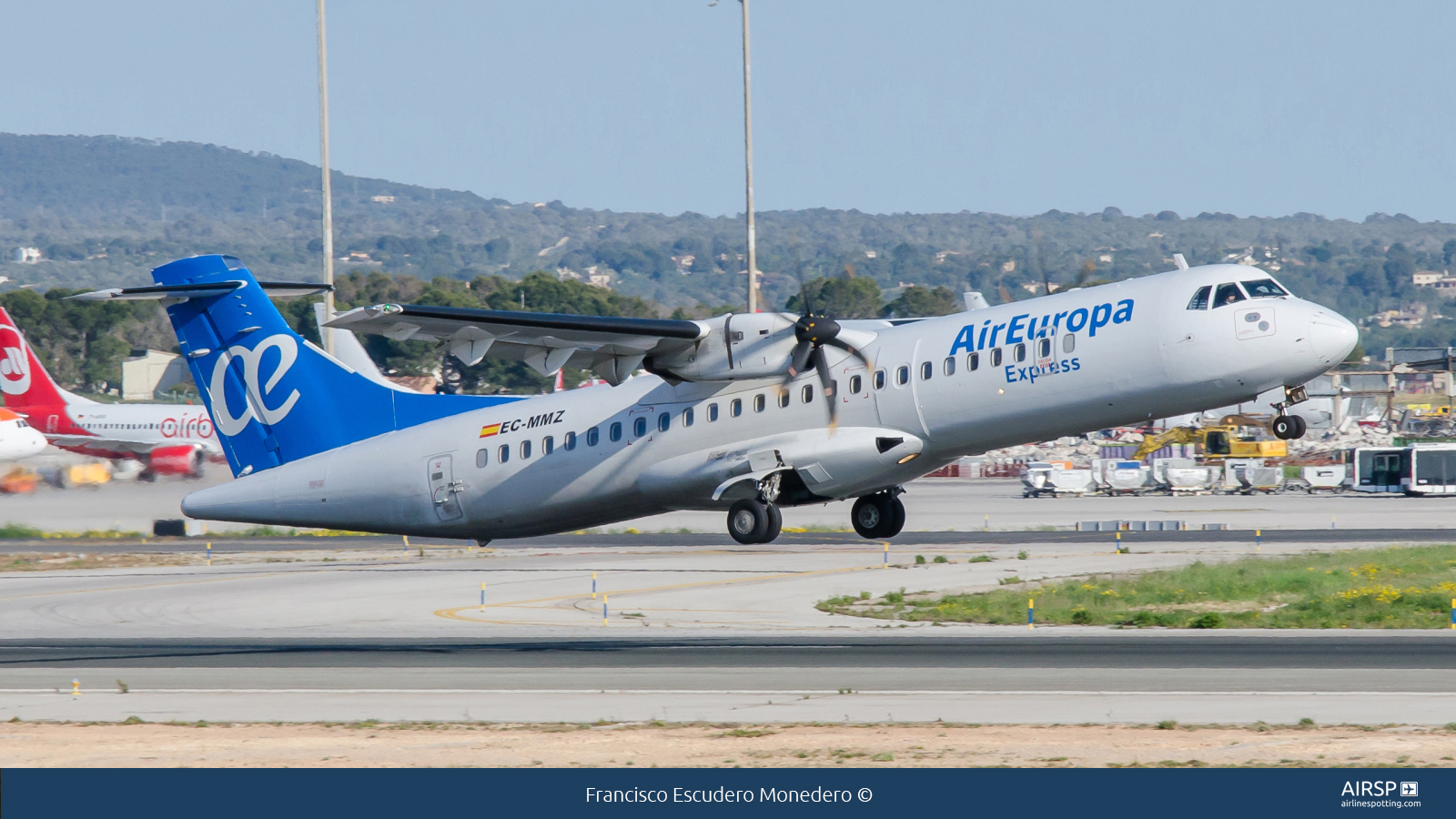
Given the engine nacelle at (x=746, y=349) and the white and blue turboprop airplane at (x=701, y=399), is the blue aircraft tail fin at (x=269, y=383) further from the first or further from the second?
the engine nacelle at (x=746, y=349)

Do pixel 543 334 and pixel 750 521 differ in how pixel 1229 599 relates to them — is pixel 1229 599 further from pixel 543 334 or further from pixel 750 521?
pixel 543 334

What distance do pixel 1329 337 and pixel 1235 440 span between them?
75061 mm

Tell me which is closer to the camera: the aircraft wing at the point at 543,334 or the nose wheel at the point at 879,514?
the aircraft wing at the point at 543,334

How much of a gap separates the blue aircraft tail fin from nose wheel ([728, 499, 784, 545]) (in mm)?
6760

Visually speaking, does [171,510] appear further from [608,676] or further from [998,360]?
[998,360]

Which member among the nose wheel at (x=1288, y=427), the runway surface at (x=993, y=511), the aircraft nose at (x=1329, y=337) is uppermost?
the aircraft nose at (x=1329, y=337)

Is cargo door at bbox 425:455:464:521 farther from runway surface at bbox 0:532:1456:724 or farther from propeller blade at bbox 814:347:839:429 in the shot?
propeller blade at bbox 814:347:839:429

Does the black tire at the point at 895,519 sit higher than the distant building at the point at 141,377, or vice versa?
the distant building at the point at 141,377

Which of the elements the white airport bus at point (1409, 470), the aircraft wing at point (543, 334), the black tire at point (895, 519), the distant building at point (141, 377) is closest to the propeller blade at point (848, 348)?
the aircraft wing at point (543, 334)

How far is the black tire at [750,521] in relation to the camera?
2602 centimetres

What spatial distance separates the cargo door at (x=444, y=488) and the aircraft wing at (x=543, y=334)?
9.74 feet

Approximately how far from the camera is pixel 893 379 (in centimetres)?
2562

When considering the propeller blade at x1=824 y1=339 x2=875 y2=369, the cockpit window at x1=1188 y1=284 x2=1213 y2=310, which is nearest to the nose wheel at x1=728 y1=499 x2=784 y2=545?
the propeller blade at x1=824 y1=339 x2=875 y2=369

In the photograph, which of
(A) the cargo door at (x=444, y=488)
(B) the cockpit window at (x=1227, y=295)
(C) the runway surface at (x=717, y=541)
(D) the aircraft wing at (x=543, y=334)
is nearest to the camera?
(B) the cockpit window at (x=1227, y=295)
